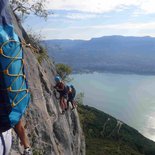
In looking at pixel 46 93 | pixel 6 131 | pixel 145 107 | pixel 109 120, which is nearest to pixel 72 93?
pixel 46 93

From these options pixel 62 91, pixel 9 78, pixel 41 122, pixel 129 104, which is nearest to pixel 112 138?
pixel 129 104

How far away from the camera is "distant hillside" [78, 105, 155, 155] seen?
53812 millimetres

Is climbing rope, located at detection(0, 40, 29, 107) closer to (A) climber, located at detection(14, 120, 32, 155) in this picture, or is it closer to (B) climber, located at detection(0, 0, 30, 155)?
(B) climber, located at detection(0, 0, 30, 155)

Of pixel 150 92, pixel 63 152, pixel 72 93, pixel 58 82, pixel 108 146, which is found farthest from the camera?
pixel 150 92

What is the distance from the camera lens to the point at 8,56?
7.84 ft

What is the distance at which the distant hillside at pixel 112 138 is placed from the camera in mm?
53812

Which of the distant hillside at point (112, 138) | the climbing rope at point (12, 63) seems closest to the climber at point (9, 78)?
the climbing rope at point (12, 63)

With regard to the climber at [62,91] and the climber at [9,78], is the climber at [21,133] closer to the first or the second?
the climber at [9,78]

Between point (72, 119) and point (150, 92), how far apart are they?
112532 millimetres

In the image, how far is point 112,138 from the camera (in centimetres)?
6216

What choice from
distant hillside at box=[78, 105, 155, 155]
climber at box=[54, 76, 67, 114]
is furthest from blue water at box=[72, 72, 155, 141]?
climber at box=[54, 76, 67, 114]

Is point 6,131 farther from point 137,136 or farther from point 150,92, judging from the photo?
point 150,92

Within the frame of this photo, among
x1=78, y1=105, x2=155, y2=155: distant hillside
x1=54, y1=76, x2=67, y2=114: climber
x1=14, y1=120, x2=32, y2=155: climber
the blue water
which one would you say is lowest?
the blue water

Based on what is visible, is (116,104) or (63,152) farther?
(116,104)
